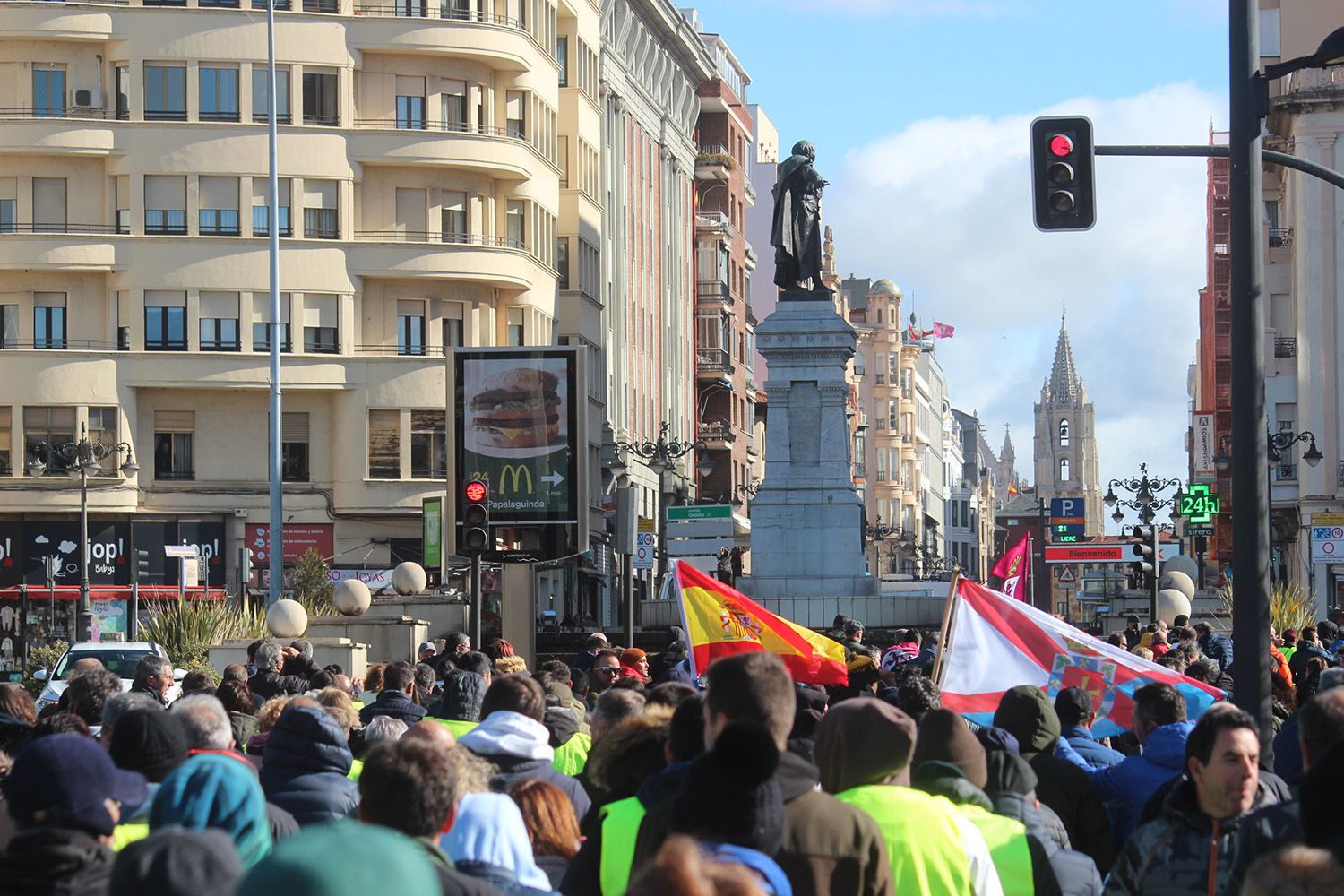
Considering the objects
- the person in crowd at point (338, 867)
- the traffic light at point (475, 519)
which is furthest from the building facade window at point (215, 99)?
the person in crowd at point (338, 867)

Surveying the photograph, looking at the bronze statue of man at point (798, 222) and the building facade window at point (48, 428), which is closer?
A: the bronze statue of man at point (798, 222)

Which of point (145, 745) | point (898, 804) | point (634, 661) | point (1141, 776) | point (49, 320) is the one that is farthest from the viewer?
point (49, 320)

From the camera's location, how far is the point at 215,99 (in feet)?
179

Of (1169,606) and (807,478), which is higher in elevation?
(807,478)

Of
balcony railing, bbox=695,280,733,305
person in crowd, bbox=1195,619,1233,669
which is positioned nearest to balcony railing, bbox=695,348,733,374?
balcony railing, bbox=695,280,733,305

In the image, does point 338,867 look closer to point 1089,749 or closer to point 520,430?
point 1089,749

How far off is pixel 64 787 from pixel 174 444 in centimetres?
5023

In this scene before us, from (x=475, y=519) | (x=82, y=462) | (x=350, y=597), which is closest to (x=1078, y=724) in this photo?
(x=475, y=519)

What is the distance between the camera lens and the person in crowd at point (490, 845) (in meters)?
6.64

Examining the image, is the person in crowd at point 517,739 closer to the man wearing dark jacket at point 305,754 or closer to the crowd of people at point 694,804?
the crowd of people at point 694,804

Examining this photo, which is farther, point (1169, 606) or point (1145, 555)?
point (1145, 555)

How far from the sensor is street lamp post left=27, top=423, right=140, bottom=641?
45.0m

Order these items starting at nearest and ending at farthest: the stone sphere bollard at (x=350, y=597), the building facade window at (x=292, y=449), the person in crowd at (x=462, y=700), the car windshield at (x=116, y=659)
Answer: the person in crowd at (x=462, y=700)
the car windshield at (x=116, y=659)
the stone sphere bollard at (x=350, y=597)
the building facade window at (x=292, y=449)

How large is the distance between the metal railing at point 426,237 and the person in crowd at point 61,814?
166ft
